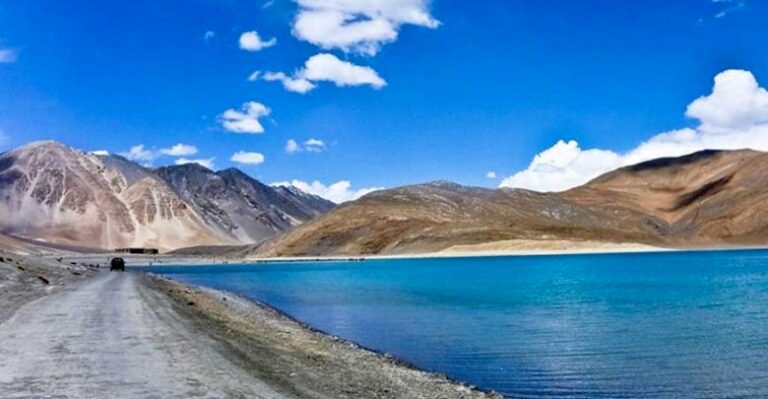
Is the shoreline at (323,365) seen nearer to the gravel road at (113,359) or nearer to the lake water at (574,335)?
the gravel road at (113,359)

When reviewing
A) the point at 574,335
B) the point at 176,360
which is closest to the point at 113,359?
the point at 176,360

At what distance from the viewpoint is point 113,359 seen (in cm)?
1830

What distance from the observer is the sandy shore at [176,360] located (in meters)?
15.5

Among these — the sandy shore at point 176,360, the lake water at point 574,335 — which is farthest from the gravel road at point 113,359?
the lake water at point 574,335

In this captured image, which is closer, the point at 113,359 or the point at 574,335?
the point at 113,359

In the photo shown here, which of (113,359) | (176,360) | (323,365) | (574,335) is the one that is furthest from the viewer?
(574,335)

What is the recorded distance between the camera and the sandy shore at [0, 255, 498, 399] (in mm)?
15469

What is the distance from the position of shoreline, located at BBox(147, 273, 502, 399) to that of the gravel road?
1.04m

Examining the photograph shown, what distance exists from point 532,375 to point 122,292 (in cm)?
2967

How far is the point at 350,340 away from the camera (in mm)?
32500

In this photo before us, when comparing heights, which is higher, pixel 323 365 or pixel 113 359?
pixel 113 359

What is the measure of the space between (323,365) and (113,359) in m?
5.97

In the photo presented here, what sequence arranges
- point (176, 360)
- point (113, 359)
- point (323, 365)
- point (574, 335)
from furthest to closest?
1. point (574, 335)
2. point (323, 365)
3. point (176, 360)
4. point (113, 359)

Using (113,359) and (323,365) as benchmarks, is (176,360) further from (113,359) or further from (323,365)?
(323,365)
